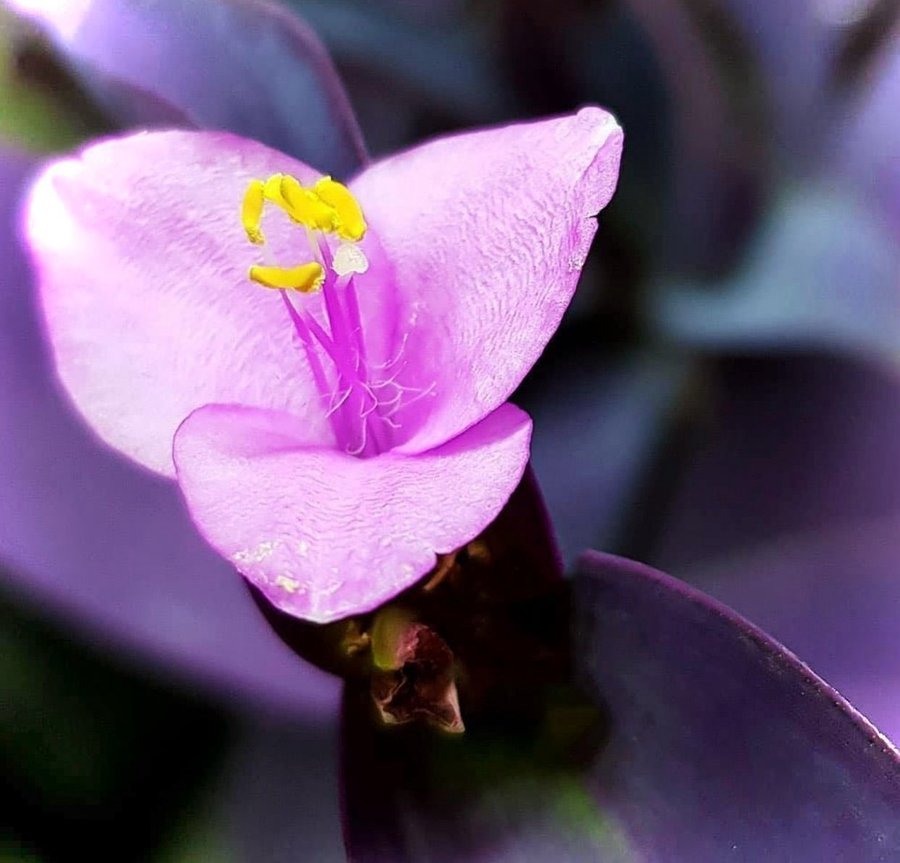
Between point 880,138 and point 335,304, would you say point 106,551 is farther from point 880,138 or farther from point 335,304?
point 880,138

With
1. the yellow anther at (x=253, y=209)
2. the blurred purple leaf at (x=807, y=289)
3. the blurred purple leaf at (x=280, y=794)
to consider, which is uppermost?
the yellow anther at (x=253, y=209)

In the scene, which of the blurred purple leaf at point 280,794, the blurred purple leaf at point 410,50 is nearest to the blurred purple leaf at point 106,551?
the blurred purple leaf at point 280,794

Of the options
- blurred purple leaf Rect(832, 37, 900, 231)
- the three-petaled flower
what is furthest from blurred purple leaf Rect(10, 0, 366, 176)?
blurred purple leaf Rect(832, 37, 900, 231)

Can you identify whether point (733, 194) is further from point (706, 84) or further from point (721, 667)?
point (721, 667)

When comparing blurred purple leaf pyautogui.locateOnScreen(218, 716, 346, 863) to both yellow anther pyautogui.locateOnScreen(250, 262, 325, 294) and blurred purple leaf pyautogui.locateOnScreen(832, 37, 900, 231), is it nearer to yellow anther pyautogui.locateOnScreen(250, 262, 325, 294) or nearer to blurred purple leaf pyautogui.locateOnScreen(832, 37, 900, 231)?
yellow anther pyautogui.locateOnScreen(250, 262, 325, 294)

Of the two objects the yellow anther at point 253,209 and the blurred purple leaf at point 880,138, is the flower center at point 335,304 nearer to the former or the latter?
the yellow anther at point 253,209

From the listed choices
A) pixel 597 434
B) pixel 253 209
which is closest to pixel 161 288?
pixel 253 209

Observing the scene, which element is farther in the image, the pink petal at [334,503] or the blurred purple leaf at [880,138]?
the blurred purple leaf at [880,138]

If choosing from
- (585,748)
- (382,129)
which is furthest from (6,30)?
(585,748)
